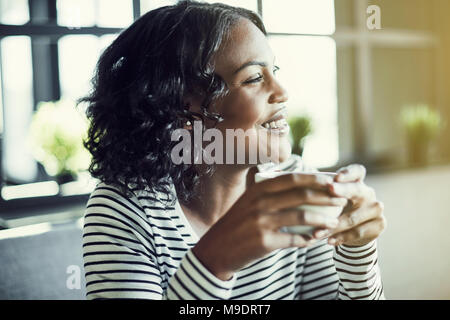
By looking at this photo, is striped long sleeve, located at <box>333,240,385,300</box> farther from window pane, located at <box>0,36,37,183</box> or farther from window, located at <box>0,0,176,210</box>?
window pane, located at <box>0,36,37,183</box>

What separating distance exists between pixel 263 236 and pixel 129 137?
1.33ft

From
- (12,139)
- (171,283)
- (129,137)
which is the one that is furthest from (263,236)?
(12,139)

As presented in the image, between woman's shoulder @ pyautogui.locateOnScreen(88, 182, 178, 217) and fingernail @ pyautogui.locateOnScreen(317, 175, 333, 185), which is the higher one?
fingernail @ pyautogui.locateOnScreen(317, 175, 333, 185)

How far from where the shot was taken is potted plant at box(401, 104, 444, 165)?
95.4 inches

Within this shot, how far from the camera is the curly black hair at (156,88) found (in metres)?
0.74

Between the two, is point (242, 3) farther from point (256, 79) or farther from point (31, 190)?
point (31, 190)

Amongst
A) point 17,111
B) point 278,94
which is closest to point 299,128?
point 17,111

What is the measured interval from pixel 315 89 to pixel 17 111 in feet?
4.24

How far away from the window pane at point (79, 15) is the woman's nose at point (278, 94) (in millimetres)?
608

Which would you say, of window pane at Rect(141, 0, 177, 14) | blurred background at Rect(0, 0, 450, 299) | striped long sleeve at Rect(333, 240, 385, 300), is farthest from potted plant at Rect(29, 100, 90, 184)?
striped long sleeve at Rect(333, 240, 385, 300)

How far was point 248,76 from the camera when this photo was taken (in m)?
0.71

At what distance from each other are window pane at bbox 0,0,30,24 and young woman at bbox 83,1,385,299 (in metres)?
0.21

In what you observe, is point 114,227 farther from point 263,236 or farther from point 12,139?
point 12,139

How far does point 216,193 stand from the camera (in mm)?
827
